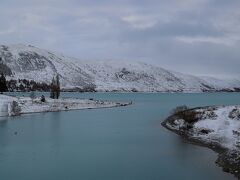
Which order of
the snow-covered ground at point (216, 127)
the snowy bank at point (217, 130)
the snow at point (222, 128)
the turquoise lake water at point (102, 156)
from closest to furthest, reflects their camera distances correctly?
1. the turquoise lake water at point (102, 156)
2. the snowy bank at point (217, 130)
3. the snow at point (222, 128)
4. the snow-covered ground at point (216, 127)

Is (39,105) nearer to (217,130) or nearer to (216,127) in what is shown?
(216,127)

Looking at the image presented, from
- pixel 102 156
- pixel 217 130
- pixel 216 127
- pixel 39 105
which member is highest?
pixel 216 127

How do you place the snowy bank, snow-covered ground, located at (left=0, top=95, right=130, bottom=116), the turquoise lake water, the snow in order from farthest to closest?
snow-covered ground, located at (left=0, top=95, right=130, bottom=116) < the snow < the snowy bank < the turquoise lake water

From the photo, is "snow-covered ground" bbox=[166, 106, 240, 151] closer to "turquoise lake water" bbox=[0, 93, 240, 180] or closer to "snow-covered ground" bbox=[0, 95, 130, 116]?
"turquoise lake water" bbox=[0, 93, 240, 180]

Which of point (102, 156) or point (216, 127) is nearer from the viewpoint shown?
point (102, 156)

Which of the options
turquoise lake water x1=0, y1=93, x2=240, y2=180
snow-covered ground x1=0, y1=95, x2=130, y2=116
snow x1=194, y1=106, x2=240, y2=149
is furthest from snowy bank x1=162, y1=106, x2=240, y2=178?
snow-covered ground x1=0, y1=95, x2=130, y2=116

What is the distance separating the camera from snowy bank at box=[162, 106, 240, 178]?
3631 centimetres

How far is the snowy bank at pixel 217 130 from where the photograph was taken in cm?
3631

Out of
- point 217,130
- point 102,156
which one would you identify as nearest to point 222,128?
point 217,130

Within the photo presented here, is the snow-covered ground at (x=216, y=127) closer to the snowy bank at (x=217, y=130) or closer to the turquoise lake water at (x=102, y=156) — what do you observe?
the snowy bank at (x=217, y=130)

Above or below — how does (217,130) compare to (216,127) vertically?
below

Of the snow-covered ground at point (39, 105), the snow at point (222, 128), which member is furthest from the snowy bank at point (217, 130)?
the snow-covered ground at point (39, 105)

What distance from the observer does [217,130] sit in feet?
167

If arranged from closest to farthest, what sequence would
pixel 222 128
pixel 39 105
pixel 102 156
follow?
pixel 102 156 < pixel 222 128 < pixel 39 105
